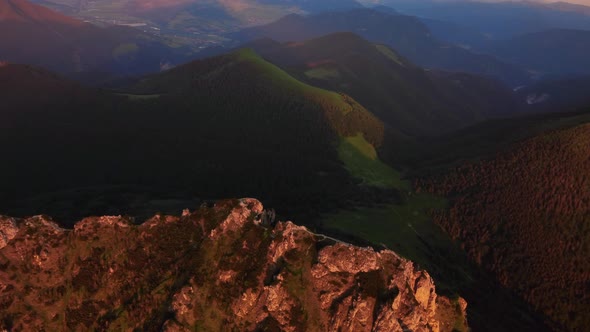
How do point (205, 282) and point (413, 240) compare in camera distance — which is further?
point (413, 240)

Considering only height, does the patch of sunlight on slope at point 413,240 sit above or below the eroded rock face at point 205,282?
below

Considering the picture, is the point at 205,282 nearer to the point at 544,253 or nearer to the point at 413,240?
the point at 413,240

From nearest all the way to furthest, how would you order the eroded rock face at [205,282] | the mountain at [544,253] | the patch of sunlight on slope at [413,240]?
the eroded rock face at [205,282] → the mountain at [544,253] → the patch of sunlight on slope at [413,240]

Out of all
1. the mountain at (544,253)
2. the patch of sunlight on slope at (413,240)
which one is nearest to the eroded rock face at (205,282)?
the patch of sunlight on slope at (413,240)

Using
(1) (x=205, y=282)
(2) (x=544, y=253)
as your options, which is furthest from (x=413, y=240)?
(1) (x=205, y=282)

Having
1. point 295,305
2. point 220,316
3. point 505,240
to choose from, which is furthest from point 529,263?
point 220,316

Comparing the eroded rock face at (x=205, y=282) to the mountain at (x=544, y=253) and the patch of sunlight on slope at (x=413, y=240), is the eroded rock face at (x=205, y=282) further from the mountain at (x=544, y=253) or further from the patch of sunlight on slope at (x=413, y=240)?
the mountain at (x=544, y=253)

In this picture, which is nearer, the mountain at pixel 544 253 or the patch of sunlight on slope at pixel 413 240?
the mountain at pixel 544 253

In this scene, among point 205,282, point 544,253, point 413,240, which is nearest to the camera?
point 205,282

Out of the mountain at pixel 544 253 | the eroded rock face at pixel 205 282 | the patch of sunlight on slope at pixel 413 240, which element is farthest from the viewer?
the patch of sunlight on slope at pixel 413 240
